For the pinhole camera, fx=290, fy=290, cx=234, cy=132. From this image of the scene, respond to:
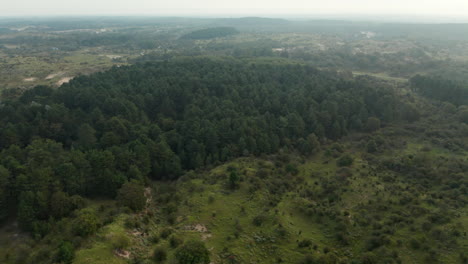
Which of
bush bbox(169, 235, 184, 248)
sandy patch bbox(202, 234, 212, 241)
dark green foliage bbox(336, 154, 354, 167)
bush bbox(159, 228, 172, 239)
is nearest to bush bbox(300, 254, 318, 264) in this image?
sandy patch bbox(202, 234, 212, 241)

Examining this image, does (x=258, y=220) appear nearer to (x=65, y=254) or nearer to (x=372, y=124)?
(x=65, y=254)

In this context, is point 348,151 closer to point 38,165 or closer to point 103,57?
point 38,165

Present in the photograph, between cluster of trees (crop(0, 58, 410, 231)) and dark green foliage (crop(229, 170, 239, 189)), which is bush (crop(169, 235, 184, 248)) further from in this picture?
dark green foliage (crop(229, 170, 239, 189))

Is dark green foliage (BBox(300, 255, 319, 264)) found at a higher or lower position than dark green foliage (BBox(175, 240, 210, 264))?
lower

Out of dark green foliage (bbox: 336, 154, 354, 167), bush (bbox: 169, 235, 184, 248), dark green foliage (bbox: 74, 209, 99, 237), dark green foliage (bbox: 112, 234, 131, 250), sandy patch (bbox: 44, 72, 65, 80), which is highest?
sandy patch (bbox: 44, 72, 65, 80)

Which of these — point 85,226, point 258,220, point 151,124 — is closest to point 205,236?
point 258,220

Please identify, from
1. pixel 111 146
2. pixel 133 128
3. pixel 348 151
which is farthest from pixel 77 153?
pixel 348 151
